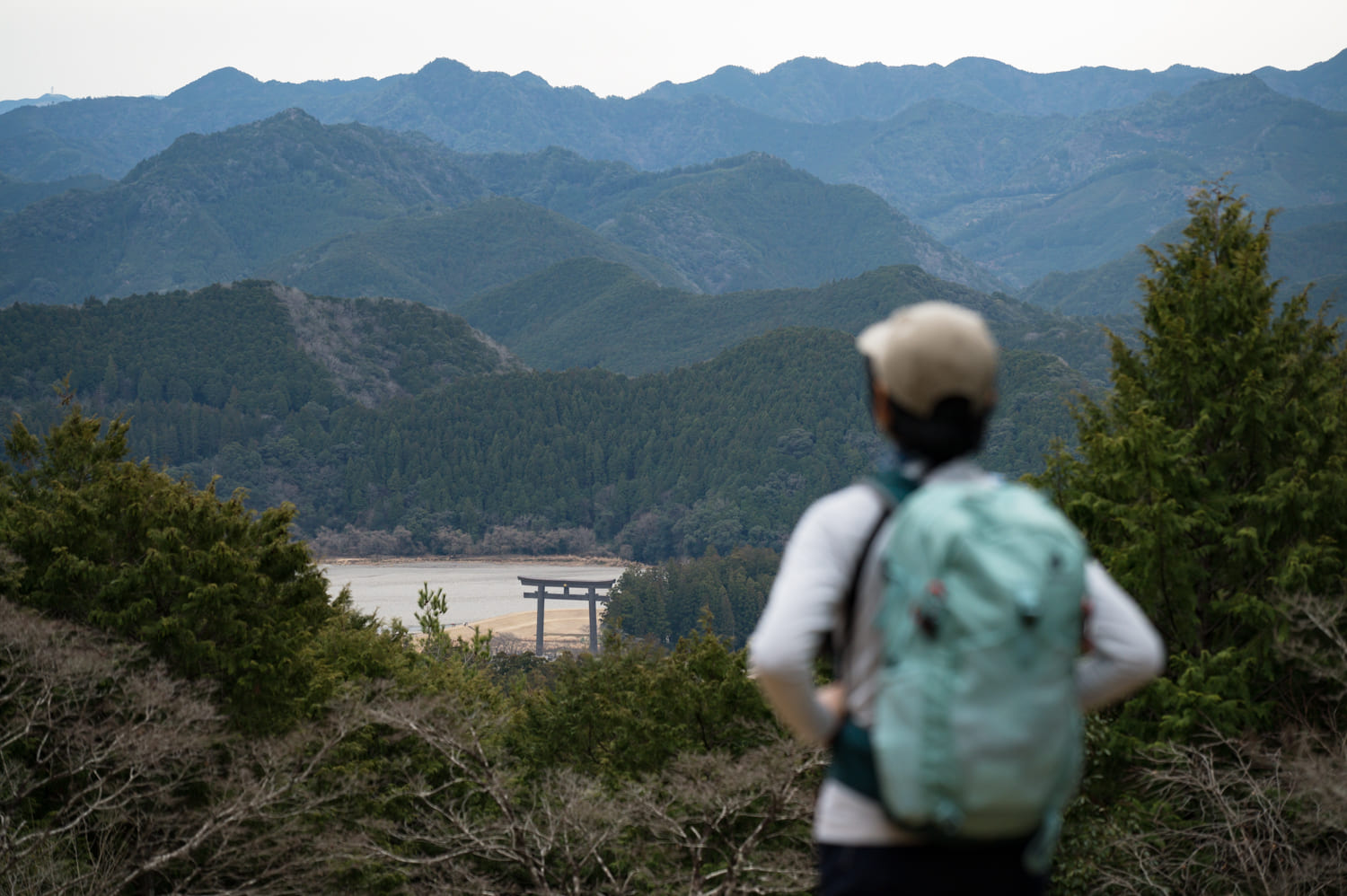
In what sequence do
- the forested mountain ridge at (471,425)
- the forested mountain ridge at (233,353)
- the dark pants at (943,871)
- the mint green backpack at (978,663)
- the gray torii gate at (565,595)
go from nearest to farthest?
the mint green backpack at (978,663), the dark pants at (943,871), the gray torii gate at (565,595), the forested mountain ridge at (471,425), the forested mountain ridge at (233,353)

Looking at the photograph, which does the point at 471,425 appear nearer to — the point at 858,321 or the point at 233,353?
the point at 233,353

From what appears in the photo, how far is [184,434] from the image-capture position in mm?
130875

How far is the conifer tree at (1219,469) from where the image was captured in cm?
1652

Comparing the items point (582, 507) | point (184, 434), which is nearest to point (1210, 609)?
point (582, 507)

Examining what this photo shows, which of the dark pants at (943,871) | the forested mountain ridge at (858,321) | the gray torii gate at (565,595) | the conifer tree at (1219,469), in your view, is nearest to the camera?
the dark pants at (943,871)

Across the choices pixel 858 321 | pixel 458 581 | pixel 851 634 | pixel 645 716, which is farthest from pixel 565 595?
pixel 858 321

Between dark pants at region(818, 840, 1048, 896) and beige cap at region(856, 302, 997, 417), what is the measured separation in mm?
658

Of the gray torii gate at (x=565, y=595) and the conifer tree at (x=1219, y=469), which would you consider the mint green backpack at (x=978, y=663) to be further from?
the gray torii gate at (x=565, y=595)

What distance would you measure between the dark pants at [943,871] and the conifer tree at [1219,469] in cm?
1435

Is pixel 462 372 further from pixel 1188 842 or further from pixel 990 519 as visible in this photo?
pixel 990 519

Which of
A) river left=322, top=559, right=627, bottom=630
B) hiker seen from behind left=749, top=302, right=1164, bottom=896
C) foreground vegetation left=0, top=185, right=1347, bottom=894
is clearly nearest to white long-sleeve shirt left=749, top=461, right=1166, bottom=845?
hiker seen from behind left=749, top=302, right=1164, bottom=896

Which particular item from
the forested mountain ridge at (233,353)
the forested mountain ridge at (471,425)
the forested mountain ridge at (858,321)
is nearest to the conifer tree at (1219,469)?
the forested mountain ridge at (471,425)

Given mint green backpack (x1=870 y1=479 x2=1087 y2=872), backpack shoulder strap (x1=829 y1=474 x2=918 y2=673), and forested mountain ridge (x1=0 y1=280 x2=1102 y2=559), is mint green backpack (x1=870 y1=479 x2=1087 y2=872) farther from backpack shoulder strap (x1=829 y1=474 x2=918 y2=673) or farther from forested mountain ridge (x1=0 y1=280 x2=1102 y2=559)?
forested mountain ridge (x1=0 y1=280 x2=1102 y2=559)

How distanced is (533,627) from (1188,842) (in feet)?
262
